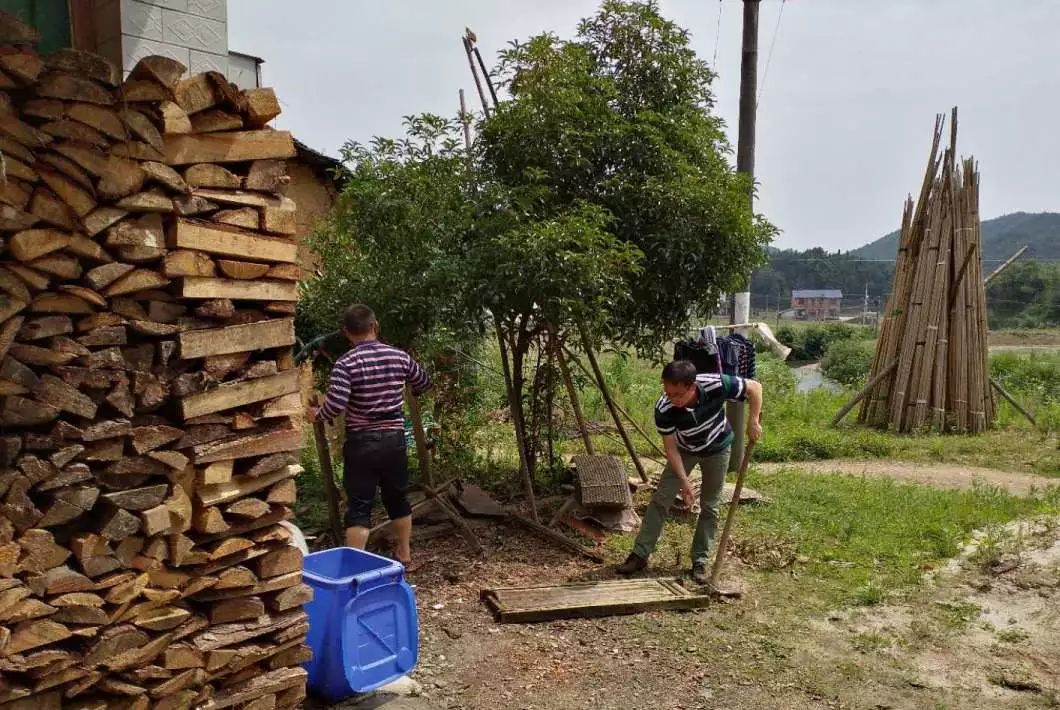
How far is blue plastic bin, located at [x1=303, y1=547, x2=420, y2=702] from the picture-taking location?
373 centimetres

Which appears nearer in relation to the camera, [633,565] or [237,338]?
[237,338]

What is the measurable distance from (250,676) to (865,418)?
9.81 metres

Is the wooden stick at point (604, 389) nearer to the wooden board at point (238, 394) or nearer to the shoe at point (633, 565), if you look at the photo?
the shoe at point (633, 565)

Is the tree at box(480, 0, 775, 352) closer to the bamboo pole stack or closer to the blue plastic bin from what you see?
the blue plastic bin

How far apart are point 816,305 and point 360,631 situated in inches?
1740

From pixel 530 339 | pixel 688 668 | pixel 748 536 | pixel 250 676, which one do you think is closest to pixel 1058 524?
pixel 748 536

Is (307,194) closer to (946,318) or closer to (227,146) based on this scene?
(227,146)

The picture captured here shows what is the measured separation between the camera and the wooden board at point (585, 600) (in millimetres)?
5016

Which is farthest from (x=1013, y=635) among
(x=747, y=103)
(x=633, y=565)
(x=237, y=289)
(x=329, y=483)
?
(x=747, y=103)

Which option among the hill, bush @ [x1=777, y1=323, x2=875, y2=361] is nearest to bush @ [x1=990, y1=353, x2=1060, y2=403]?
bush @ [x1=777, y1=323, x2=875, y2=361]

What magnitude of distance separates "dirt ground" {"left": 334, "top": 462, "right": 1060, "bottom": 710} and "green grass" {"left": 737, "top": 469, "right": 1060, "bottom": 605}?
208 millimetres

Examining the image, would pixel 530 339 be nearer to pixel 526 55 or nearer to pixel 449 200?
pixel 449 200

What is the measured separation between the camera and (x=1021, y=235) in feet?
238

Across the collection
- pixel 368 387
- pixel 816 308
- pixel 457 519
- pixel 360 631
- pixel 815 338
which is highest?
pixel 816 308
